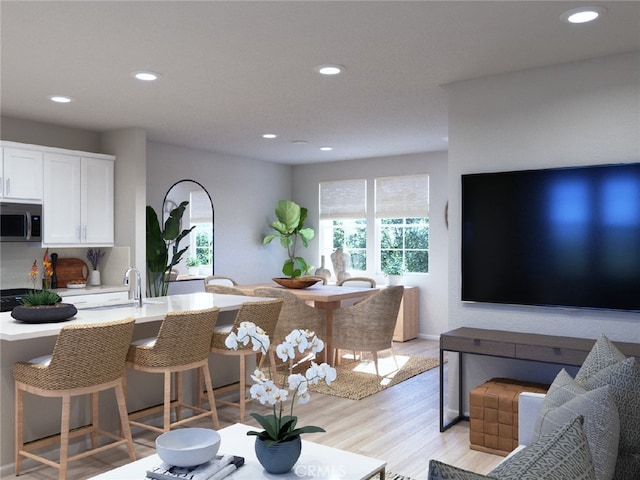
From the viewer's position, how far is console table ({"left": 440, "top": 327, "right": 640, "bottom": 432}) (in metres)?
3.23

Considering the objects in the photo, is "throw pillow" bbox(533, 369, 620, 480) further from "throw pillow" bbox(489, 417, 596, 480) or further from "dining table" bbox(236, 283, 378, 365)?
"dining table" bbox(236, 283, 378, 365)

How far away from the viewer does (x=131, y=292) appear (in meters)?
5.82

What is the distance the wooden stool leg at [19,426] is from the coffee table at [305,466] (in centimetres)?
125

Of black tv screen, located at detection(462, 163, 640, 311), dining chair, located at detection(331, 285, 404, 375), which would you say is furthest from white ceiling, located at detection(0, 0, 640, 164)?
dining chair, located at detection(331, 285, 404, 375)

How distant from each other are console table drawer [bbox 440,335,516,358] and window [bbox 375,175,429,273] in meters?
3.93

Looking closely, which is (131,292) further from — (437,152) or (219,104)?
(437,152)

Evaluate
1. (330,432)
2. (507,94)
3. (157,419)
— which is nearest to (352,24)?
(507,94)

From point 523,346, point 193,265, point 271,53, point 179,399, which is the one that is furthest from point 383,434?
point 193,265

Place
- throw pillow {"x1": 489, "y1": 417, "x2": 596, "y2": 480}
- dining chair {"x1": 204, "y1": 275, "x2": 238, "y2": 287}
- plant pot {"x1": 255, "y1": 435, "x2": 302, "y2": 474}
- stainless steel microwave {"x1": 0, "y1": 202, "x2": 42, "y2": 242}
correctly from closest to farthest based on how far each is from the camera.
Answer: throw pillow {"x1": 489, "y1": 417, "x2": 596, "y2": 480} < plant pot {"x1": 255, "y1": 435, "x2": 302, "y2": 474} < stainless steel microwave {"x1": 0, "y1": 202, "x2": 42, "y2": 242} < dining chair {"x1": 204, "y1": 275, "x2": 238, "y2": 287}

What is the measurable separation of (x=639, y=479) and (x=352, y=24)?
2.40m

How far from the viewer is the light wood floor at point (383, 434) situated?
3.29 m

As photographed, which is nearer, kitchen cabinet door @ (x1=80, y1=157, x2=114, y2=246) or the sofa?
the sofa

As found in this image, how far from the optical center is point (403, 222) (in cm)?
776

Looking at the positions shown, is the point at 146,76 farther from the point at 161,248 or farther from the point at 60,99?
the point at 161,248
